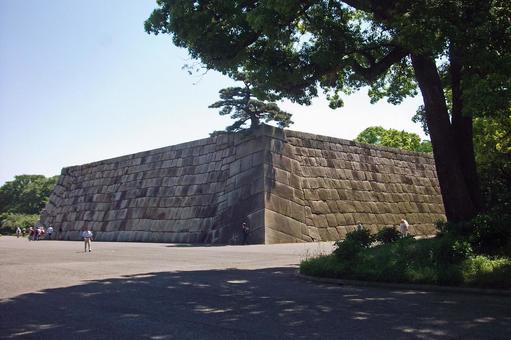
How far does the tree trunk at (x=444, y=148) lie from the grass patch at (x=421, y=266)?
1757 mm

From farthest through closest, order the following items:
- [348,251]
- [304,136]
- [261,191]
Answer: [304,136], [261,191], [348,251]

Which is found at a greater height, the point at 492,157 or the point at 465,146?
the point at 492,157

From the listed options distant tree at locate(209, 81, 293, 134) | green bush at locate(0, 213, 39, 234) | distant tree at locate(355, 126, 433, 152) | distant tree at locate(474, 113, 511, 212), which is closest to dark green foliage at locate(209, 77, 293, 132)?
distant tree at locate(209, 81, 293, 134)

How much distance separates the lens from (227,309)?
7305 mm

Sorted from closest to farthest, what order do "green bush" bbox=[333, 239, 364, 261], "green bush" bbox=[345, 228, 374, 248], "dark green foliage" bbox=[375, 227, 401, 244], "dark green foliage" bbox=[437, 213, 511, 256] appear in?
"dark green foliage" bbox=[437, 213, 511, 256], "green bush" bbox=[333, 239, 364, 261], "green bush" bbox=[345, 228, 374, 248], "dark green foliage" bbox=[375, 227, 401, 244]

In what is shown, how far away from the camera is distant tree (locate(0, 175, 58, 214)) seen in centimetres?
8469

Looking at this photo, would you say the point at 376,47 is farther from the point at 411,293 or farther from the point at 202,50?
the point at 411,293

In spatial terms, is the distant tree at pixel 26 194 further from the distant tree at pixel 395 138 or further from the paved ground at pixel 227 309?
the paved ground at pixel 227 309

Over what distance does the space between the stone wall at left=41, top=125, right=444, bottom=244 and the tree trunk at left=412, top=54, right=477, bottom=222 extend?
12100 millimetres

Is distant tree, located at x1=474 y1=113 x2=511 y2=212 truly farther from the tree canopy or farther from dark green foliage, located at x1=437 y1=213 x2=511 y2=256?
dark green foliage, located at x1=437 y1=213 x2=511 y2=256

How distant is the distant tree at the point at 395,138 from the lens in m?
65.3

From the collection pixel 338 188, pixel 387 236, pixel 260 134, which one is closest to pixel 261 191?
pixel 260 134

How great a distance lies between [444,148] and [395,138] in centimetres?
5619

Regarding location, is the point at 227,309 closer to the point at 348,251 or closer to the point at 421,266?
the point at 348,251
